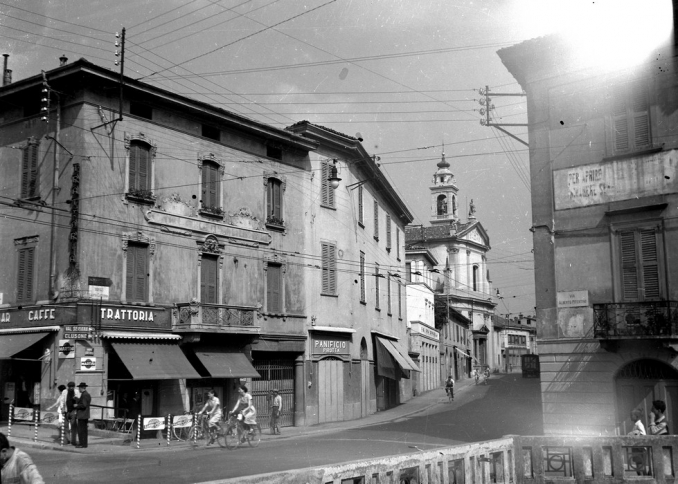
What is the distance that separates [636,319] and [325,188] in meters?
18.2

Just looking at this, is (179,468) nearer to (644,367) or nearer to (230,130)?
(644,367)

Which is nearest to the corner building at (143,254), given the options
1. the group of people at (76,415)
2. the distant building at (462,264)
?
the group of people at (76,415)

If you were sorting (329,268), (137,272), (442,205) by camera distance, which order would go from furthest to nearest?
(442,205), (329,268), (137,272)

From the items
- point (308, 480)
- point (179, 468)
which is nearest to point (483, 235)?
point (179, 468)

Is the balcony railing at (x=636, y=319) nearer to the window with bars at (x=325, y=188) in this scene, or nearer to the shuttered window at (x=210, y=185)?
the shuttered window at (x=210, y=185)

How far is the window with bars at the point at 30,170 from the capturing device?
26016 millimetres

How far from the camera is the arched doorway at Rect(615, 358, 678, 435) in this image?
1936cm

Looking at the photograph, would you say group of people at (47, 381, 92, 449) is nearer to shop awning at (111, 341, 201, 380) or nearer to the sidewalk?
the sidewalk

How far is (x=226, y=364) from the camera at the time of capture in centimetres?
2814

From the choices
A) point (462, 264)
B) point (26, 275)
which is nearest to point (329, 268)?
point (26, 275)

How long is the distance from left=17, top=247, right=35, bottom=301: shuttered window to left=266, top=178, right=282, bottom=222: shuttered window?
9.90m

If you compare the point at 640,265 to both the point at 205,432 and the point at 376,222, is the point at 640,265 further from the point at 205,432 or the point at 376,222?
the point at 376,222

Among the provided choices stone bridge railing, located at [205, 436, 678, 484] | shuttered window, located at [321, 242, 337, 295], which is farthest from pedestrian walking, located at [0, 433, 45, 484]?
shuttered window, located at [321, 242, 337, 295]

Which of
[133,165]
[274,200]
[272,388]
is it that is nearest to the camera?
[133,165]
